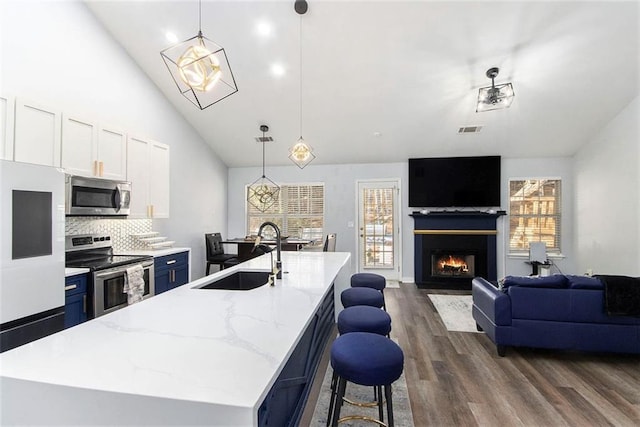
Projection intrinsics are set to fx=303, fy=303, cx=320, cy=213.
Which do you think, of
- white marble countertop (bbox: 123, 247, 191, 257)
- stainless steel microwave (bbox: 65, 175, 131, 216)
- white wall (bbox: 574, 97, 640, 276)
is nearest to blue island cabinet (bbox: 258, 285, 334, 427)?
white marble countertop (bbox: 123, 247, 191, 257)

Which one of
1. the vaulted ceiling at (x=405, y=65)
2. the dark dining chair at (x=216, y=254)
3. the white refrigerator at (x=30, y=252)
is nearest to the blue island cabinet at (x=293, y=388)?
the white refrigerator at (x=30, y=252)

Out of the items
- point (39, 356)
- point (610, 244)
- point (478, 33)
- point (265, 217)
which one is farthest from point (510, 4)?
point (265, 217)

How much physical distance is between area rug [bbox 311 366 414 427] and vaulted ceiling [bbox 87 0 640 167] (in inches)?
147

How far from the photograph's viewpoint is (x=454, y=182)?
604 cm

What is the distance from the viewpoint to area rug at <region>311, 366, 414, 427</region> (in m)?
2.03

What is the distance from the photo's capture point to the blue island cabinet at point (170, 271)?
3.66 metres

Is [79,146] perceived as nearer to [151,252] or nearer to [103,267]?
[103,267]

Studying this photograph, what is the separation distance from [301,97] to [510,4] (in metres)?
2.77

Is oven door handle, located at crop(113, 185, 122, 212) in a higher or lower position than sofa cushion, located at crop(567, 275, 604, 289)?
higher

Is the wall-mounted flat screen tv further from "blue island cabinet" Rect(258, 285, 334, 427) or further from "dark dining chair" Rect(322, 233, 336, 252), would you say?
"blue island cabinet" Rect(258, 285, 334, 427)

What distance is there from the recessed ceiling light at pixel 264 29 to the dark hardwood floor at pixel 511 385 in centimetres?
375

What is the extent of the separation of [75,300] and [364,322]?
239 cm

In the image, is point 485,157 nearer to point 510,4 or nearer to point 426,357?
point 510,4

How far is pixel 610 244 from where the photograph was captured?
484 cm
